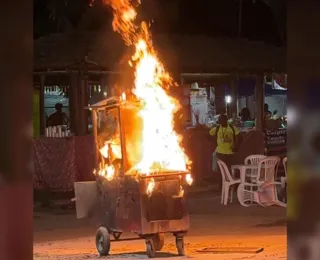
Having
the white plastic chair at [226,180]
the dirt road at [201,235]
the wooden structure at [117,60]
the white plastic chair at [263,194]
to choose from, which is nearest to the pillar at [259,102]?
the wooden structure at [117,60]

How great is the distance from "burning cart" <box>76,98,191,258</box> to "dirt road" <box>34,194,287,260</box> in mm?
393

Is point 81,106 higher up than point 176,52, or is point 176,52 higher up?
point 176,52

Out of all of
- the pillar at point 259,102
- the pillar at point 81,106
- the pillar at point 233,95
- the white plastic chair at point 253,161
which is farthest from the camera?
the pillar at point 233,95

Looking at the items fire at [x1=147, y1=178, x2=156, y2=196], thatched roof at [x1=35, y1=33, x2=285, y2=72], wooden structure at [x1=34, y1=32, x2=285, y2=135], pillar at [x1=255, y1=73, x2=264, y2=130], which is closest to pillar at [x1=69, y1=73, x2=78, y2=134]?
wooden structure at [x1=34, y1=32, x2=285, y2=135]

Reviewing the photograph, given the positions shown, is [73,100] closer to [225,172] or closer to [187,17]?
[225,172]

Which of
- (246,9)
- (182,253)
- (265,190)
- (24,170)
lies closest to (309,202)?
(24,170)

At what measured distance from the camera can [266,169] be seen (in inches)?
591

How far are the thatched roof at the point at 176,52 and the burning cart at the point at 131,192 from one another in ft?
27.1

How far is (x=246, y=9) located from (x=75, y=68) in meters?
9.24

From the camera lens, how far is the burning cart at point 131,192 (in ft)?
29.2

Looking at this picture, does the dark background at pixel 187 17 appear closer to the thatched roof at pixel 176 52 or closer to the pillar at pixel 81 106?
the thatched roof at pixel 176 52

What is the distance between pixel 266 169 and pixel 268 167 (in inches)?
2.3

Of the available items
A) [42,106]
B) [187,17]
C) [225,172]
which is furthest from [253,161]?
[187,17]

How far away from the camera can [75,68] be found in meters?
18.0
